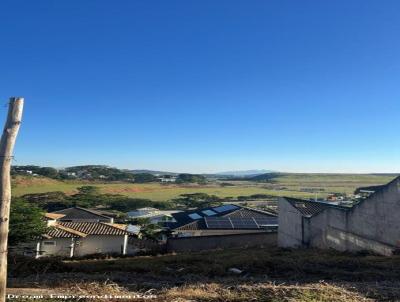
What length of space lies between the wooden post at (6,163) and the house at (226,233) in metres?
24.7

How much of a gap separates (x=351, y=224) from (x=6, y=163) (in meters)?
19.3

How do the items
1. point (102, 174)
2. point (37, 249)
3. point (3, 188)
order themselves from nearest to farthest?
point (3, 188) < point (37, 249) < point (102, 174)

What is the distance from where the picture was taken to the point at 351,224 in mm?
20797

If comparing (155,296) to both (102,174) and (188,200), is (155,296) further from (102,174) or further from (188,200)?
(102,174)

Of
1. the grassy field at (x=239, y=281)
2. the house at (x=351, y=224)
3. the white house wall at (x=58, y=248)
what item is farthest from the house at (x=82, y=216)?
the grassy field at (x=239, y=281)

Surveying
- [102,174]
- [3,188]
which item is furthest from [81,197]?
[102,174]

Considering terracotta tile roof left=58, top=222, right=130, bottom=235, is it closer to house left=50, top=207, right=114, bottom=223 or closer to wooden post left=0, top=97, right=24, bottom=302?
house left=50, top=207, right=114, bottom=223

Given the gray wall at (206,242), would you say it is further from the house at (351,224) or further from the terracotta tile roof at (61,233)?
the terracotta tile roof at (61,233)

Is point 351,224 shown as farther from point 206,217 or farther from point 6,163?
point 206,217

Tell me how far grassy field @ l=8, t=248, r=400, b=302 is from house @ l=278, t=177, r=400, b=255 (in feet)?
14.3

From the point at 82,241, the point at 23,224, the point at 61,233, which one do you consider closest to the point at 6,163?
the point at 23,224

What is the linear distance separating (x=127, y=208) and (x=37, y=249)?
155 feet

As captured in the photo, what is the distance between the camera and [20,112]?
5.21 metres

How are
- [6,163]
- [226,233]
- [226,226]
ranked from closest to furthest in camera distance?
[6,163] → [226,233] → [226,226]
